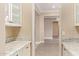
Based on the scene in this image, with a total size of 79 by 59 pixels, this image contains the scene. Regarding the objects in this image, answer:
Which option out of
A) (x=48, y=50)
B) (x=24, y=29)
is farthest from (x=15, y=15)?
(x=48, y=50)

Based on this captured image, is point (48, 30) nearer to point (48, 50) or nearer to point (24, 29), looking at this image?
point (48, 50)

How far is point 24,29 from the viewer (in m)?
1.72

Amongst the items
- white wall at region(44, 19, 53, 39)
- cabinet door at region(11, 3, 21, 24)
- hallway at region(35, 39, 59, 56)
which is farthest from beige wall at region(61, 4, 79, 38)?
cabinet door at region(11, 3, 21, 24)

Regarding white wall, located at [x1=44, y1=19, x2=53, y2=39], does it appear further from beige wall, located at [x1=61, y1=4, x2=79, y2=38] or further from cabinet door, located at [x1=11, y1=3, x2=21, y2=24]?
cabinet door, located at [x1=11, y1=3, x2=21, y2=24]

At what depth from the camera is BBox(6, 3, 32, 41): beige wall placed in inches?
64.6

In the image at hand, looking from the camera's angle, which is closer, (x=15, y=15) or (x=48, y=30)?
(x=15, y=15)

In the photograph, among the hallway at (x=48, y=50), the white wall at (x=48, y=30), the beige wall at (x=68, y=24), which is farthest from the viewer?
the white wall at (x=48, y=30)

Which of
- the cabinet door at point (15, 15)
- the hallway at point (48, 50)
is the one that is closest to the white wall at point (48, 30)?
the hallway at point (48, 50)

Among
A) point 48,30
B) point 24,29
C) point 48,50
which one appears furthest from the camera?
point 48,30

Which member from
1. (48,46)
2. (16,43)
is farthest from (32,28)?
(48,46)

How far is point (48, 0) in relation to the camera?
1251 mm

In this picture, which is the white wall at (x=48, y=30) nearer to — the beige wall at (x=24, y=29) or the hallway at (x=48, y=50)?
the hallway at (x=48, y=50)

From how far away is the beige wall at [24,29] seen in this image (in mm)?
1640

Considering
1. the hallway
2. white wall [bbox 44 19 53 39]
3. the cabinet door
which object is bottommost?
the hallway
